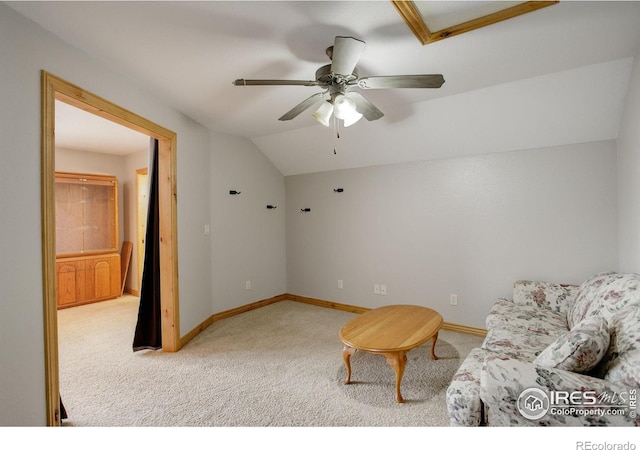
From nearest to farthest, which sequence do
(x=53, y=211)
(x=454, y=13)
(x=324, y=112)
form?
(x=454, y=13) < (x=53, y=211) < (x=324, y=112)

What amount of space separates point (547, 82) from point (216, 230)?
3.67 m

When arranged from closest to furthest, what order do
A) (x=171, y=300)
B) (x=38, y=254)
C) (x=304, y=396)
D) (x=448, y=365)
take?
1. (x=38, y=254)
2. (x=304, y=396)
3. (x=448, y=365)
4. (x=171, y=300)

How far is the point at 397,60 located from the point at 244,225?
114 inches

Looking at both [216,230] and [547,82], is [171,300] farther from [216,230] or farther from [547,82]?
[547,82]

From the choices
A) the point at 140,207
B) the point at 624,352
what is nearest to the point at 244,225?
the point at 140,207

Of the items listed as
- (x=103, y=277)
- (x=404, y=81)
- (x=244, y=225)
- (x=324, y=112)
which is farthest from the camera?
(x=103, y=277)

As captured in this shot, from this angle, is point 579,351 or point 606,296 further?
point 606,296

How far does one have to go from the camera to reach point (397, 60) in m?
2.11

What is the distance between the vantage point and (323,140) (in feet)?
12.5

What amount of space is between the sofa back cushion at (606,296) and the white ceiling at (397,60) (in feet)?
4.61

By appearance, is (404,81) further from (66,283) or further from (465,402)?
(66,283)

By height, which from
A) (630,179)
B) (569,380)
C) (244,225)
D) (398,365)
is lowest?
(398,365)

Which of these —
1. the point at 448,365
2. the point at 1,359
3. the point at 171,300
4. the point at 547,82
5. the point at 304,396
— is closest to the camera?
the point at 1,359
